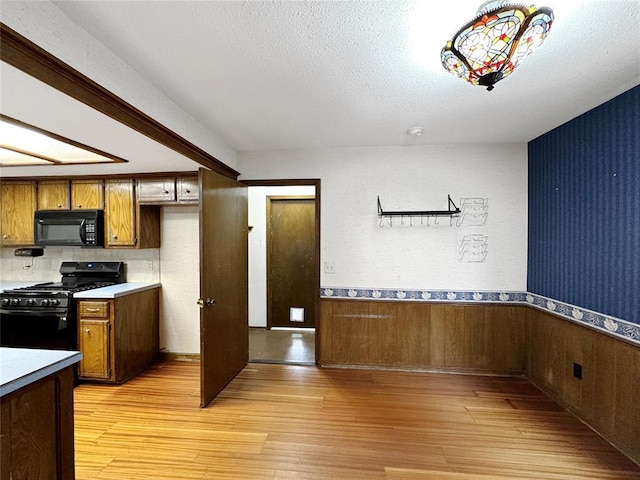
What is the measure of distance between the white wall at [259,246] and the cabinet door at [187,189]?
150 centimetres

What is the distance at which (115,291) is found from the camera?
283 cm

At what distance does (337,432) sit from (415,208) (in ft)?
7.00

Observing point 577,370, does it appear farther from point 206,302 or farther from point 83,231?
point 83,231

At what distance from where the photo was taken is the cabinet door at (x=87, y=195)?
312 centimetres

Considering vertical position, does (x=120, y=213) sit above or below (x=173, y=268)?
above

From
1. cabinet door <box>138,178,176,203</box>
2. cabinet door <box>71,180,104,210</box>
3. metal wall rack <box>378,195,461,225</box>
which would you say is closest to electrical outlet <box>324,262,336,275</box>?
metal wall rack <box>378,195,461,225</box>

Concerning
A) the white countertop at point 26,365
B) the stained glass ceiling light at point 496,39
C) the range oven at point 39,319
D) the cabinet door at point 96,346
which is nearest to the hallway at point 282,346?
the cabinet door at point 96,346

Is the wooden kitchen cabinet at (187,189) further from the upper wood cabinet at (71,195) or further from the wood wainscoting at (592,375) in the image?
the wood wainscoting at (592,375)

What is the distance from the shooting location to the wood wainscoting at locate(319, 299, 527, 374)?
118 inches

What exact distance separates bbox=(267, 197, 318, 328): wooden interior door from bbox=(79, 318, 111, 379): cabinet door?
83.9 inches

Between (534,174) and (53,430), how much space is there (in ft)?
12.6

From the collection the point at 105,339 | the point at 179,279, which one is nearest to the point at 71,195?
the point at 179,279

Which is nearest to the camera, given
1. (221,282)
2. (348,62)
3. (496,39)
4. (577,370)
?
(496,39)

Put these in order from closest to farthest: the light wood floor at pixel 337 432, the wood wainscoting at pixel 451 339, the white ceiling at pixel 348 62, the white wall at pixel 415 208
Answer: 1. the white ceiling at pixel 348 62
2. the light wood floor at pixel 337 432
3. the wood wainscoting at pixel 451 339
4. the white wall at pixel 415 208
